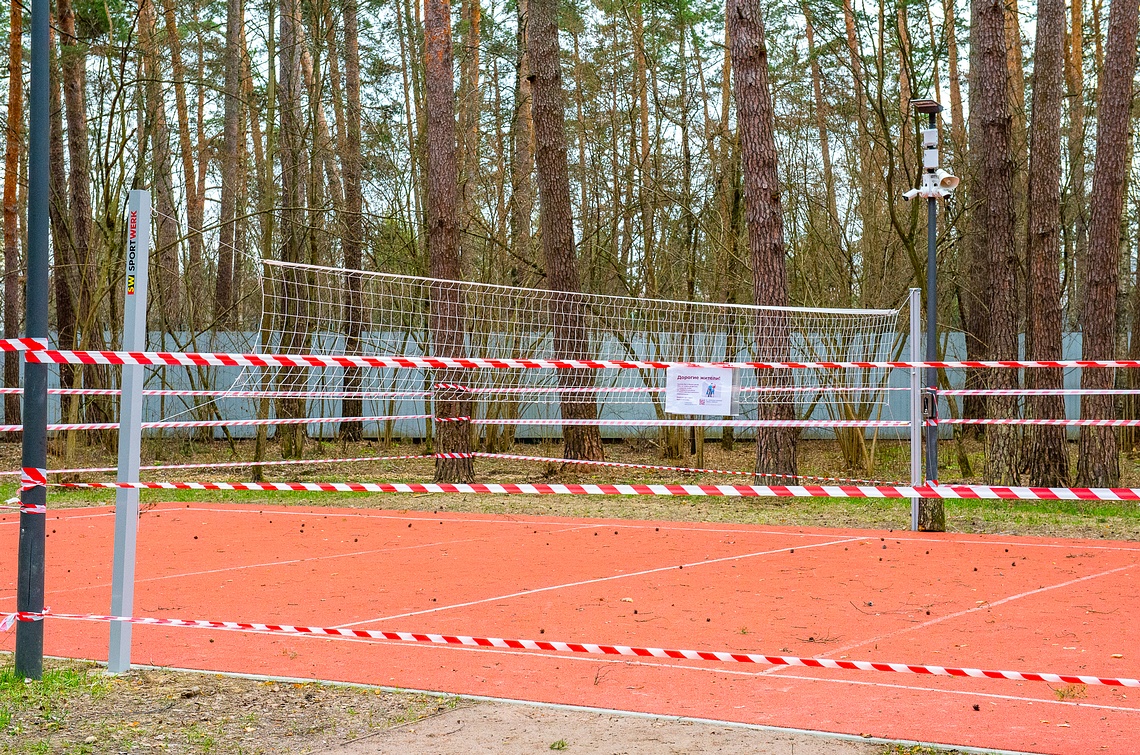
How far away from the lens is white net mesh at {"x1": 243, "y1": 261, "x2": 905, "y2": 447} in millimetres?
14773

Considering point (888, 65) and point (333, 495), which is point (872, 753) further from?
point (888, 65)

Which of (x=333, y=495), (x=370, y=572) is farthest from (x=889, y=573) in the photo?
(x=333, y=495)

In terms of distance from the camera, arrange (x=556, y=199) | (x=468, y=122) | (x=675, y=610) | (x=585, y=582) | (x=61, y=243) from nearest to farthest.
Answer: (x=675, y=610) < (x=585, y=582) < (x=556, y=199) < (x=61, y=243) < (x=468, y=122)

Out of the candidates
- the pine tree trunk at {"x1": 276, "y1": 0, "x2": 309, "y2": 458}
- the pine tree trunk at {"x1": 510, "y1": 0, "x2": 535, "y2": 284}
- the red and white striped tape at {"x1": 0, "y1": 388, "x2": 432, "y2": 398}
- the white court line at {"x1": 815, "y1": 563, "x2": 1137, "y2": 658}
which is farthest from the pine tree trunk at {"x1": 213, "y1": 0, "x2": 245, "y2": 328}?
the white court line at {"x1": 815, "y1": 563, "x2": 1137, "y2": 658}

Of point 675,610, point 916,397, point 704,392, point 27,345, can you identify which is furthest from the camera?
point 704,392

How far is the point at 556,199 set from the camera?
1720cm

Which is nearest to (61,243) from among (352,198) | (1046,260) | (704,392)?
(352,198)

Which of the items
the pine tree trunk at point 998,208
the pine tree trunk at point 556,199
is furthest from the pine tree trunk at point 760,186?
the pine tree trunk at point 556,199

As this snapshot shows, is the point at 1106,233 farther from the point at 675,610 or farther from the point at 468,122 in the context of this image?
the point at 468,122

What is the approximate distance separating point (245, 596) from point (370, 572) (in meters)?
1.20

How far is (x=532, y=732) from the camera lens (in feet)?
14.0

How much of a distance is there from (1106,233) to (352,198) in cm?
1328

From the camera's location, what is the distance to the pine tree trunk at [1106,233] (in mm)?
14539

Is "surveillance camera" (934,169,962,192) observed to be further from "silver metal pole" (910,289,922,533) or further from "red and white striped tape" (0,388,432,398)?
"red and white striped tape" (0,388,432,398)
